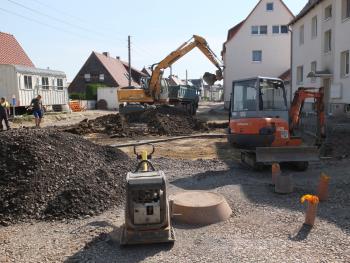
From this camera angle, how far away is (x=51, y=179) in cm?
745

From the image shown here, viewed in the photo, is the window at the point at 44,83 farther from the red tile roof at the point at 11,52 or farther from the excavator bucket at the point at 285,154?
the excavator bucket at the point at 285,154

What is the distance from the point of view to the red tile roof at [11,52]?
33.8m

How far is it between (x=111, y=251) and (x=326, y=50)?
2212 centimetres

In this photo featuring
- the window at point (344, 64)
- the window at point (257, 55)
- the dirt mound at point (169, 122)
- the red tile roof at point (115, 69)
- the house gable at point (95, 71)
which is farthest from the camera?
the red tile roof at point (115, 69)

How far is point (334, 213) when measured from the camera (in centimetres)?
675

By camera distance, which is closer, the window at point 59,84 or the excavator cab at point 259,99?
the excavator cab at point 259,99

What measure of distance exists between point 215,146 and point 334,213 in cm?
902

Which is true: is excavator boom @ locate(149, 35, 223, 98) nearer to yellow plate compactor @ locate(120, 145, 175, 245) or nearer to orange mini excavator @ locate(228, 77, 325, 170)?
orange mini excavator @ locate(228, 77, 325, 170)

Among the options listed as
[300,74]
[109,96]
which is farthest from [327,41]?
[109,96]

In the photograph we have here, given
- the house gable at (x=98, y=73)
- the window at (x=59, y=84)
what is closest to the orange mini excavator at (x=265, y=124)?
the window at (x=59, y=84)

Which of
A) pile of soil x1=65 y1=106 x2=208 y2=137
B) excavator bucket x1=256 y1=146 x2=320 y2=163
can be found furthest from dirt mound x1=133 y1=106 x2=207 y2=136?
excavator bucket x1=256 y1=146 x2=320 y2=163

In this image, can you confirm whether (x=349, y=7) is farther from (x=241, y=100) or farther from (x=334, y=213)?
(x=334, y=213)

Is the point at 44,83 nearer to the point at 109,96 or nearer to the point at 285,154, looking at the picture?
the point at 109,96

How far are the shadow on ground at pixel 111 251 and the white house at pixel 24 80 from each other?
2485cm
